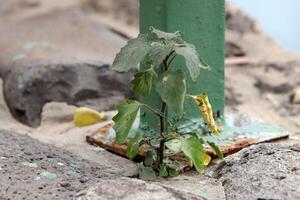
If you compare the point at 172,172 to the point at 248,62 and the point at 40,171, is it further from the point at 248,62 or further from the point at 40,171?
the point at 248,62

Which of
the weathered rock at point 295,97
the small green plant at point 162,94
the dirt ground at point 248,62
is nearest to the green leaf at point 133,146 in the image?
the small green plant at point 162,94

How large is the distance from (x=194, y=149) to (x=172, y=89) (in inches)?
6.0

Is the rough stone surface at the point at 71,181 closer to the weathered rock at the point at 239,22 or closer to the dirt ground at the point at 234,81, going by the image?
the dirt ground at the point at 234,81

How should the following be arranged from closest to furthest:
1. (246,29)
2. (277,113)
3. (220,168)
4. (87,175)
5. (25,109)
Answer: (87,175) < (220,168) < (25,109) < (277,113) < (246,29)

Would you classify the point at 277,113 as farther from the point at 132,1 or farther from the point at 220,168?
the point at 132,1

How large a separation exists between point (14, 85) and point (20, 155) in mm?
1009

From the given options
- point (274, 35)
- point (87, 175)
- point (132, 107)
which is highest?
point (132, 107)

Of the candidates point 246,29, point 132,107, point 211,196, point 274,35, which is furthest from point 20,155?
point 274,35

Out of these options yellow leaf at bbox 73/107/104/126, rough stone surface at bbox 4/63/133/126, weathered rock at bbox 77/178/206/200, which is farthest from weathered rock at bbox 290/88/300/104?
weathered rock at bbox 77/178/206/200

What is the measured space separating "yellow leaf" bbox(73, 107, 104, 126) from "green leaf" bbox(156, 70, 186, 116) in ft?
2.77

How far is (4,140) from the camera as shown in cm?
183

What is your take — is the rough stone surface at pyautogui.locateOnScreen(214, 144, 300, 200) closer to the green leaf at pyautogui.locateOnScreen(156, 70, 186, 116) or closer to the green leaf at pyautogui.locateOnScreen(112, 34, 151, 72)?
the green leaf at pyautogui.locateOnScreen(156, 70, 186, 116)

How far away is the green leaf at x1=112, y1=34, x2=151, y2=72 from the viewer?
1583 millimetres

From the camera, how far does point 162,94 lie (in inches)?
61.4
